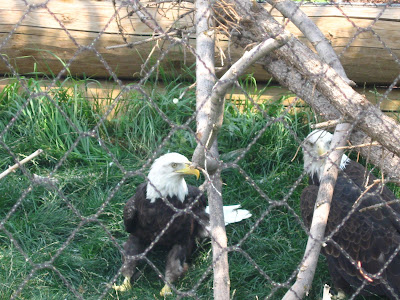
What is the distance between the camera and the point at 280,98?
4.82 meters

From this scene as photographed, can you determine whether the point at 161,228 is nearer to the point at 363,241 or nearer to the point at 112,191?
the point at 112,191

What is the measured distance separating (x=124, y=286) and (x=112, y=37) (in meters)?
2.00

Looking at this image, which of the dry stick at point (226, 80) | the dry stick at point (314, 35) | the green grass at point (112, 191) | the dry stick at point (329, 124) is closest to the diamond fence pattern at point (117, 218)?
the green grass at point (112, 191)

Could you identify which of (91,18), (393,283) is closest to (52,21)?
(91,18)

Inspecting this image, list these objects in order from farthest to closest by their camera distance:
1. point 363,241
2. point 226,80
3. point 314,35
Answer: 1. point 363,241
2. point 314,35
3. point 226,80

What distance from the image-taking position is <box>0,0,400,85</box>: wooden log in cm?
470

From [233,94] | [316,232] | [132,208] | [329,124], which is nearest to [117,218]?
[132,208]

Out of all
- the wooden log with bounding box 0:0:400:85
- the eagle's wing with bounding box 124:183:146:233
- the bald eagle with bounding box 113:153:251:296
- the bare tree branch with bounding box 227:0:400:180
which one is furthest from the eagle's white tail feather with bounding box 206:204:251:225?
the wooden log with bounding box 0:0:400:85

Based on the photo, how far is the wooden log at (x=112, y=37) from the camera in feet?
15.4

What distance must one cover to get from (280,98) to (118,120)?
50.7 inches

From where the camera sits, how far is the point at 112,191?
3.94 meters

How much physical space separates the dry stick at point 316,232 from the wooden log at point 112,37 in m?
1.84

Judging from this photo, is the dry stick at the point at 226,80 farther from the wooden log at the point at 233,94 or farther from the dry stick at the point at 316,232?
the wooden log at the point at 233,94

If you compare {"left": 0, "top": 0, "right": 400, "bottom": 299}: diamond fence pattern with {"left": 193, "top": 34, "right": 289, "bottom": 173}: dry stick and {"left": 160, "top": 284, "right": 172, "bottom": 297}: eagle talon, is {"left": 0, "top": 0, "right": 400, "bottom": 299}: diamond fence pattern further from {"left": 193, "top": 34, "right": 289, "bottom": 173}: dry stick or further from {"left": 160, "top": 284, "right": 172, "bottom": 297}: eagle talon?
{"left": 193, "top": 34, "right": 289, "bottom": 173}: dry stick
